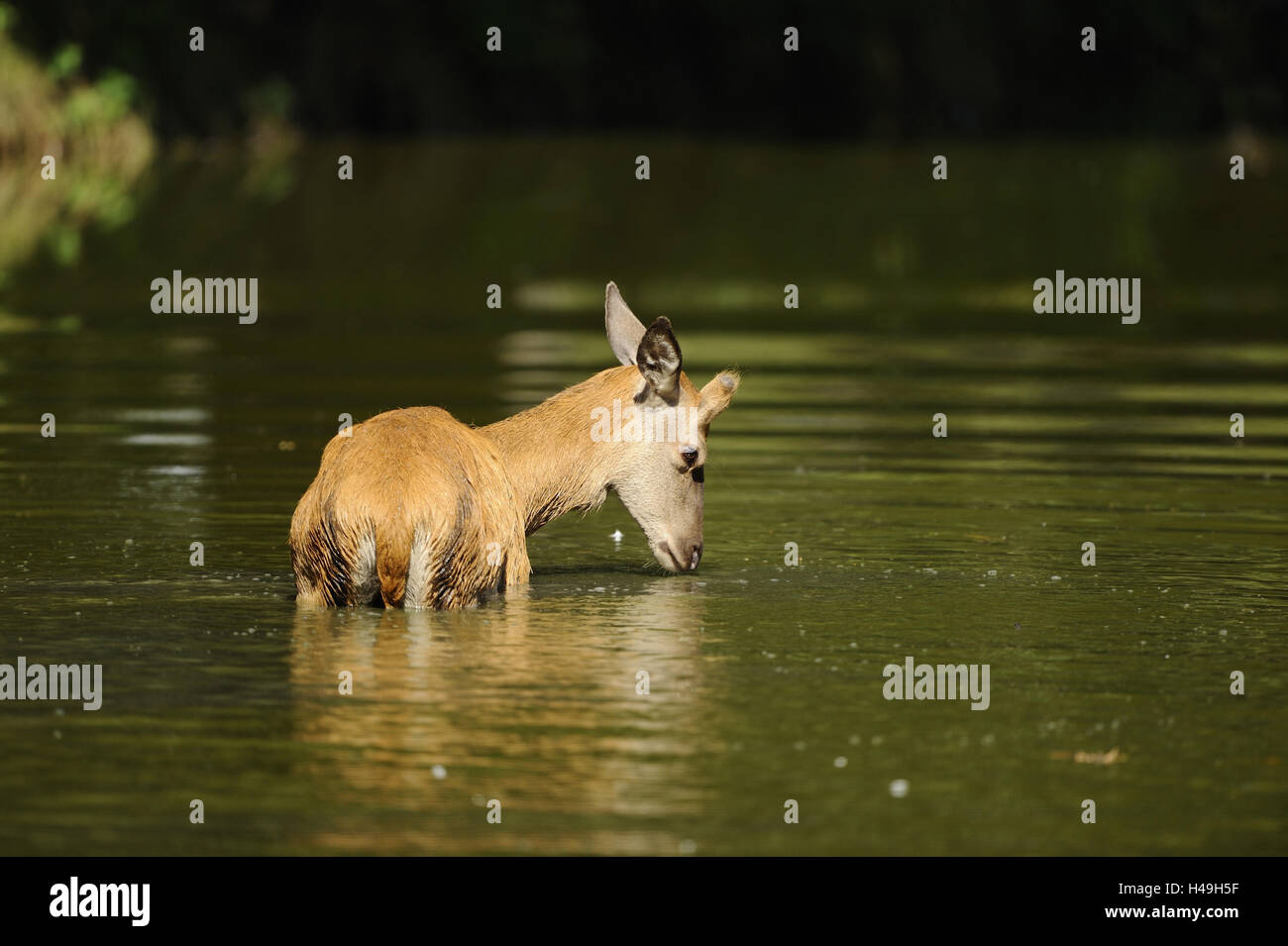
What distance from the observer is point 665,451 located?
11891 mm

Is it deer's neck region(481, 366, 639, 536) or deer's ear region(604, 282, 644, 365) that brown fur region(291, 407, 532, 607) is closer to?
deer's neck region(481, 366, 639, 536)

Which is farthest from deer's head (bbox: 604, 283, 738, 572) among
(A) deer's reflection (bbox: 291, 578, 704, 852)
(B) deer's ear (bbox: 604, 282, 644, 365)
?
(A) deer's reflection (bbox: 291, 578, 704, 852)

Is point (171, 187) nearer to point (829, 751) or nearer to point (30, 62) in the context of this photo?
point (30, 62)

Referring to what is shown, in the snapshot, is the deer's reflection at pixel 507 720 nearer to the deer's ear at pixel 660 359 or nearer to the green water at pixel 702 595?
the green water at pixel 702 595

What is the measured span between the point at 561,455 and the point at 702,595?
94 centimetres

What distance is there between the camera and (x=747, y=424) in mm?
18047

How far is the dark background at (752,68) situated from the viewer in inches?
2226

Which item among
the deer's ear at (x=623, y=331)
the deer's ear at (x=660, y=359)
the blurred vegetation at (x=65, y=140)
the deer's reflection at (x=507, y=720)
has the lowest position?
the deer's reflection at (x=507, y=720)

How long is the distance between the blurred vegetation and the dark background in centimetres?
650

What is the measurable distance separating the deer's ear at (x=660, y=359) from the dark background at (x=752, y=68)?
42386 millimetres

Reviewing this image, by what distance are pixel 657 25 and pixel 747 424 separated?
159ft

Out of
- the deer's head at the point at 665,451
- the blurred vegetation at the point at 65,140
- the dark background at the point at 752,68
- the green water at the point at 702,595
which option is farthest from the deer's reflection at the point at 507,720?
the dark background at the point at 752,68

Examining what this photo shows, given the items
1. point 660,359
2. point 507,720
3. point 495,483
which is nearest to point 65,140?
point 660,359
